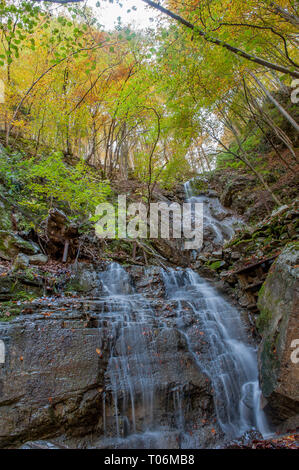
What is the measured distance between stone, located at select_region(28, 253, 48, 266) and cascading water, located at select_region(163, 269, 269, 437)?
4.10m

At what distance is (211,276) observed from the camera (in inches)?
339

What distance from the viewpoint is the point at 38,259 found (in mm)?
6633

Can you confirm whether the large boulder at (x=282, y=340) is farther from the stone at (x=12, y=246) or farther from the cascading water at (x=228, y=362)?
the stone at (x=12, y=246)

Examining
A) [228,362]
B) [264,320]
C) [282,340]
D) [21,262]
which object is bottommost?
[228,362]

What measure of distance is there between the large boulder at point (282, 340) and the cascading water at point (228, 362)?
1.67 ft

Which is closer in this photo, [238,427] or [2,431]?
[2,431]

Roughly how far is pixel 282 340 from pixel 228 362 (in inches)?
63.3

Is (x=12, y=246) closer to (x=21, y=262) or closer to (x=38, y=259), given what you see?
(x=38, y=259)

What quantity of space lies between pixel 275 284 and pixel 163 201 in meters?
11.2

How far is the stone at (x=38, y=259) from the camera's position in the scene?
647 cm

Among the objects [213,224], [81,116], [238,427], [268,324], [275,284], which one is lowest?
[238,427]

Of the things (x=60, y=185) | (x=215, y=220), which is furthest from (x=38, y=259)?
(x=215, y=220)
